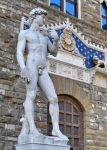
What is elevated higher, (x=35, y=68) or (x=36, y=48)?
(x=36, y=48)

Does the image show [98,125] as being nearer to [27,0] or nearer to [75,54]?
[75,54]

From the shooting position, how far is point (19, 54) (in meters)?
→ 7.63

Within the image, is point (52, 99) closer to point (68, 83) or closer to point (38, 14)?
point (38, 14)

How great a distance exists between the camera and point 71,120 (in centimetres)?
1098

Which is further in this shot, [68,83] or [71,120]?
[68,83]

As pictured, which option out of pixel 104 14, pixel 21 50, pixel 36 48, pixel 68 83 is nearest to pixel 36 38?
pixel 36 48

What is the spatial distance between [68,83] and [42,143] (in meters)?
4.33

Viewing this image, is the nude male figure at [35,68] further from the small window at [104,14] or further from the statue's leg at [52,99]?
the small window at [104,14]

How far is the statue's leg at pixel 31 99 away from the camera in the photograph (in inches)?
286

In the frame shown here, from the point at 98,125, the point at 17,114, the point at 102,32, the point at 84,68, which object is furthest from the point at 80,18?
the point at 17,114

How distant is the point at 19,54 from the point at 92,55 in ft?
16.2

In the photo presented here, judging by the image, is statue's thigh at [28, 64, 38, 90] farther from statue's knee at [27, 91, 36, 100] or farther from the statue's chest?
the statue's chest

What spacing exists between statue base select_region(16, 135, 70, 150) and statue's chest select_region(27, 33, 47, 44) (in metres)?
1.93

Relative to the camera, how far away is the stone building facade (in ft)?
31.8
